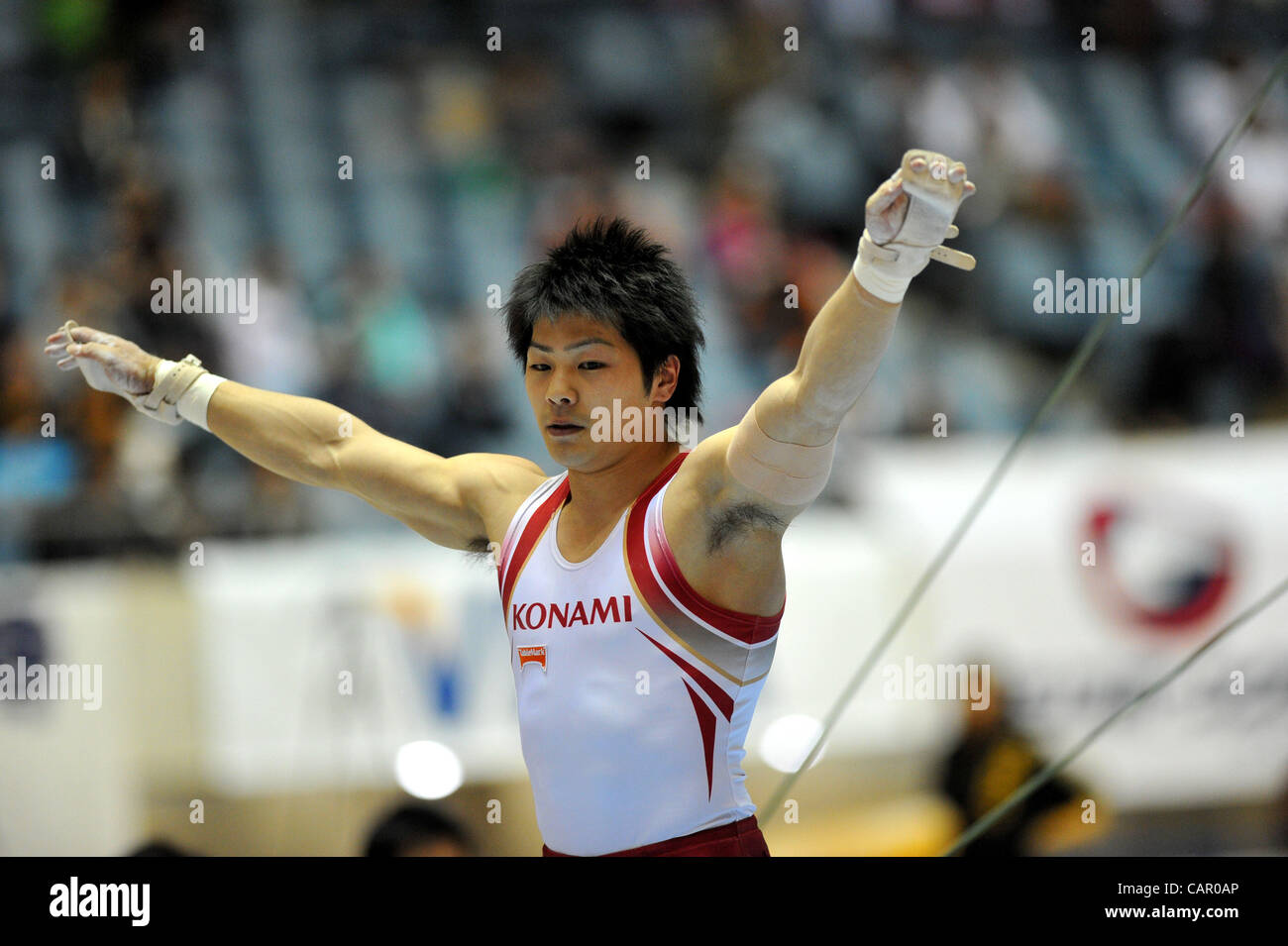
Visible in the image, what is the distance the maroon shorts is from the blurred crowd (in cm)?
471

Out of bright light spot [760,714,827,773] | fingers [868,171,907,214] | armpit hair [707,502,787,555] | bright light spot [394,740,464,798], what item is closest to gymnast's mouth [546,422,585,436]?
armpit hair [707,502,787,555]

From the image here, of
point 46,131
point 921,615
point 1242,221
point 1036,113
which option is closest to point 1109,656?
point 921,615

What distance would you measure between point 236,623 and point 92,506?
900mm

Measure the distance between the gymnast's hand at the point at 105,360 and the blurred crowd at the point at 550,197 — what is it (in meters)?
3.53

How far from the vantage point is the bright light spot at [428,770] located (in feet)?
21.5

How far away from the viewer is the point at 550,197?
10398 mm

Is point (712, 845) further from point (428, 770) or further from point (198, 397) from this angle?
point (428, 770)

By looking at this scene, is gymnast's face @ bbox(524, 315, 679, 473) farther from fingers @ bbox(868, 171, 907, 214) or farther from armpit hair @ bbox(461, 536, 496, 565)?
fingers @ bbox(868, 171, 907, 214)

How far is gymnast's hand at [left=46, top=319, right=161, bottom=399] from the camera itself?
3949 mm

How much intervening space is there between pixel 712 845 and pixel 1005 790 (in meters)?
3.31

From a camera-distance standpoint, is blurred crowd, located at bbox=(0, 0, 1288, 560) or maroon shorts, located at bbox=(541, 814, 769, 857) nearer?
maroon shorts, located at bbox=(541, 814, 769, 857)

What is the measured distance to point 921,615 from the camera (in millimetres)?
7555

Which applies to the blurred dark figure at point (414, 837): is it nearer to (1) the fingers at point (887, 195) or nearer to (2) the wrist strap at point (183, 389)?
(2) the wrist strap at point (183, 389)
